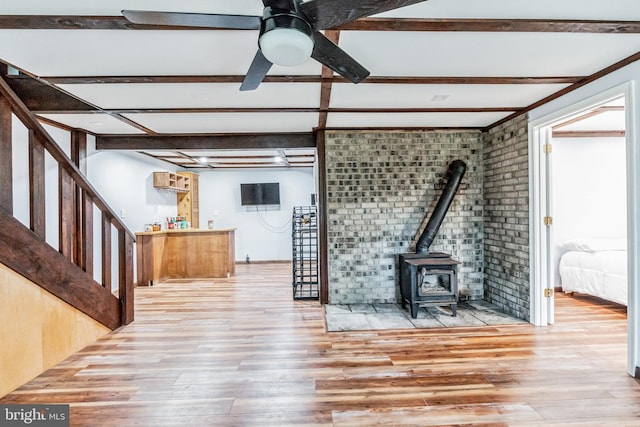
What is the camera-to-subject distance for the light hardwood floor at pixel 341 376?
6.87ft

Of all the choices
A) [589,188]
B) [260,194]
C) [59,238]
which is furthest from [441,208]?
[260,194]

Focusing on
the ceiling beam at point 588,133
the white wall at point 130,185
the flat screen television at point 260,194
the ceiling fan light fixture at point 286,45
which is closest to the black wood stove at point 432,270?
the ceiling beam at point 588,133

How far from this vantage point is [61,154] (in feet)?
9.74

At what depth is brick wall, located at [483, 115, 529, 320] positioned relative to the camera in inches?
146

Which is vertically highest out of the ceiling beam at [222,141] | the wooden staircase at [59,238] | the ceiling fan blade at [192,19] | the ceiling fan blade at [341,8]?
the ceiling beam at [222,141]

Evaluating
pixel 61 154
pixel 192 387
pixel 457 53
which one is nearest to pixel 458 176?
pixel 457 53

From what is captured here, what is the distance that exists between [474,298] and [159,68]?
4318 millimetres

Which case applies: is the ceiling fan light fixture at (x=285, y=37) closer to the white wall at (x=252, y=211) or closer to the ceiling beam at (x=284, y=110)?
the ceiling beam at (x=284, y=110)

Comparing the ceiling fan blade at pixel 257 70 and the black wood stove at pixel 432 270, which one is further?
the black wood stove at pixel 432 270

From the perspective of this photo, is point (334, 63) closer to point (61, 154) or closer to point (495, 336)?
point (61, 154)

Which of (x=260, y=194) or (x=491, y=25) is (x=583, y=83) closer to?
(x=491, y=25)

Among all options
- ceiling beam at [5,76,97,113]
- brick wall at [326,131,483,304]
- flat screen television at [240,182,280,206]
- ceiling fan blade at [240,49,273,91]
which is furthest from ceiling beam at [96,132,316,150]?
flat screen television at [240,182,280,206]

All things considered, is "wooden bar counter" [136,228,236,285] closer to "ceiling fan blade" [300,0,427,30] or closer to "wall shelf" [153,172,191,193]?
"wall shelf" [153,172,191,193]

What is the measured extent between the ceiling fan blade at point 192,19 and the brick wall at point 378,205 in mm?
2951
